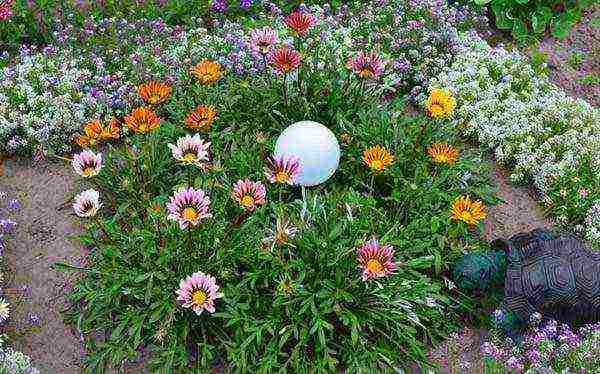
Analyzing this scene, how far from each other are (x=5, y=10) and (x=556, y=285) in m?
4.34

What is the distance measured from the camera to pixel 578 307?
13.6ft

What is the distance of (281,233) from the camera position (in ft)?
12.5

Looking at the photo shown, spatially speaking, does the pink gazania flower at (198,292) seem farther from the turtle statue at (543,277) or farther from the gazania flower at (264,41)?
the gazania flower at (264,41)

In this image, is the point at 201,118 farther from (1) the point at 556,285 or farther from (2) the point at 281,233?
(1) the point at 556,285

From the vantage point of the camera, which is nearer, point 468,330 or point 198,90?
point 468,330

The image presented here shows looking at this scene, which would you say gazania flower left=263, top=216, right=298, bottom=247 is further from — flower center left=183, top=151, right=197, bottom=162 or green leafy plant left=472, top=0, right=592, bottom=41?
green leafy plant left=472, top=0, right=592, bottom=41

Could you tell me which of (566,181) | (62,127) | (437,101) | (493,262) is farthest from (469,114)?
(62,127)

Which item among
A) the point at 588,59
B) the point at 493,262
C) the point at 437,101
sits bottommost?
the point at 588,59

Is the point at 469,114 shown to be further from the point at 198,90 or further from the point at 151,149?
the point at 151,149

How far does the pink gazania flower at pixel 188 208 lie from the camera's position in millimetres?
3590

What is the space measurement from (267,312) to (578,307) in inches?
61.7

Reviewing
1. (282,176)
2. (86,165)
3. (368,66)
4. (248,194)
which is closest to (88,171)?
(86,165)

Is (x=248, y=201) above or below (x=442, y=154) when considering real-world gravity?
above

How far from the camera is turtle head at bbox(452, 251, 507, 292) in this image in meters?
4.30
